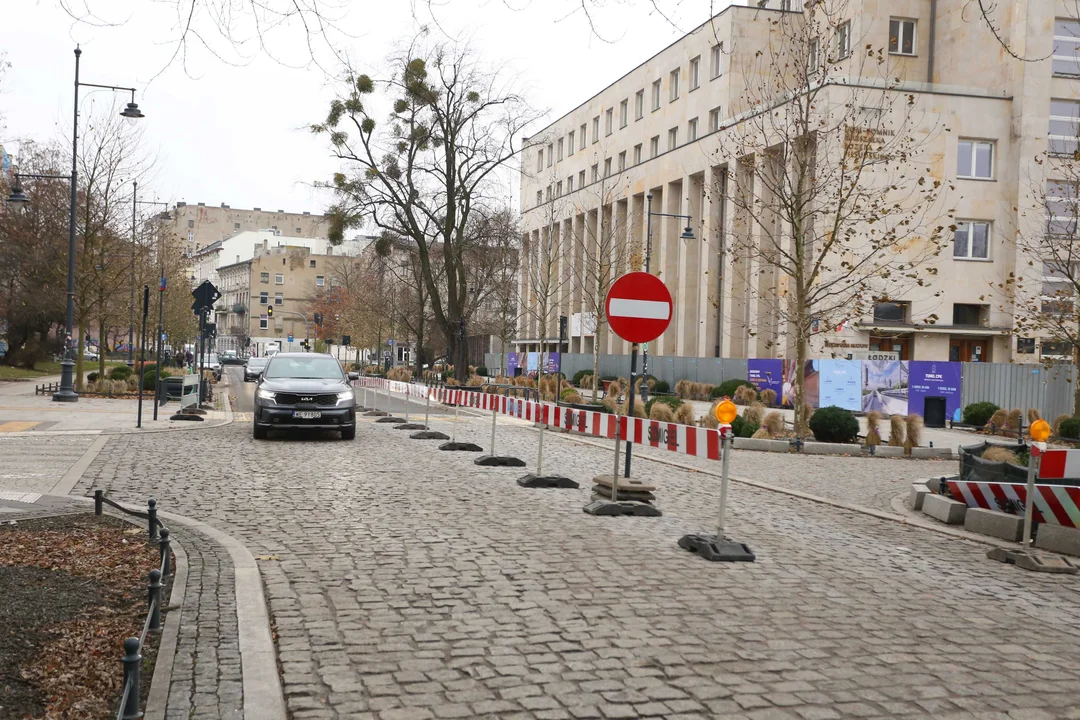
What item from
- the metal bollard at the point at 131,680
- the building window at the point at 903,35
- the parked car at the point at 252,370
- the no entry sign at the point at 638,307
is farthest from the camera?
the parked car at the point at 252,370

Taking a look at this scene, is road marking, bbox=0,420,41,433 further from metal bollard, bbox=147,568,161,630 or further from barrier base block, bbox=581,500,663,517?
metal bollard, bbox=147,568,161,630

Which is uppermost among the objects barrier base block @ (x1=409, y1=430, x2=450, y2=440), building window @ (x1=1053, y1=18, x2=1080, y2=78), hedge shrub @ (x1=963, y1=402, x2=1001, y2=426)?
building window @ (x1=1053, y1=18, x2=1080, y2=78)

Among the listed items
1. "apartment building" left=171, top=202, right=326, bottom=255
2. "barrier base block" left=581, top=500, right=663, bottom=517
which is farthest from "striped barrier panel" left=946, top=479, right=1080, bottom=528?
"apartment building" left=171, top=202, right=326, bottom=255

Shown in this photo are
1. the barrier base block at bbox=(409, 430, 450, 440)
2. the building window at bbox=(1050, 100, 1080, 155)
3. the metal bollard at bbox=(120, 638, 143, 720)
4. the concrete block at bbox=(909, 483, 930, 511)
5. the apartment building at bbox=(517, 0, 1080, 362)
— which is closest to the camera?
the metal bollard at bbox=(120, 638, 143, 720)

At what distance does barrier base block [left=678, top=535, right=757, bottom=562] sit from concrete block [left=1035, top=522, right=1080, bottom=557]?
320 centimetres

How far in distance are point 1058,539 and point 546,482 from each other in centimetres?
568

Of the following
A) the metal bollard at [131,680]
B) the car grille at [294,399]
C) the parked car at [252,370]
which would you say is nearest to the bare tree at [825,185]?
the car grille at [294,399]

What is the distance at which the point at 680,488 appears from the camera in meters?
13.4

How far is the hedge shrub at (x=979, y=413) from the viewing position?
27422 millimetres

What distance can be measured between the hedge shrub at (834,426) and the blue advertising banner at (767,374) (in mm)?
14717

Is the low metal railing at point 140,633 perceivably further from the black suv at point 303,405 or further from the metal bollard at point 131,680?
the black suv at point 303,405

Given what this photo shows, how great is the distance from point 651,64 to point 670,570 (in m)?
56.1

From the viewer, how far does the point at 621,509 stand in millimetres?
10523

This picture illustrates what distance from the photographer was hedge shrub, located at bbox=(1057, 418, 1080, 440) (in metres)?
23.3
